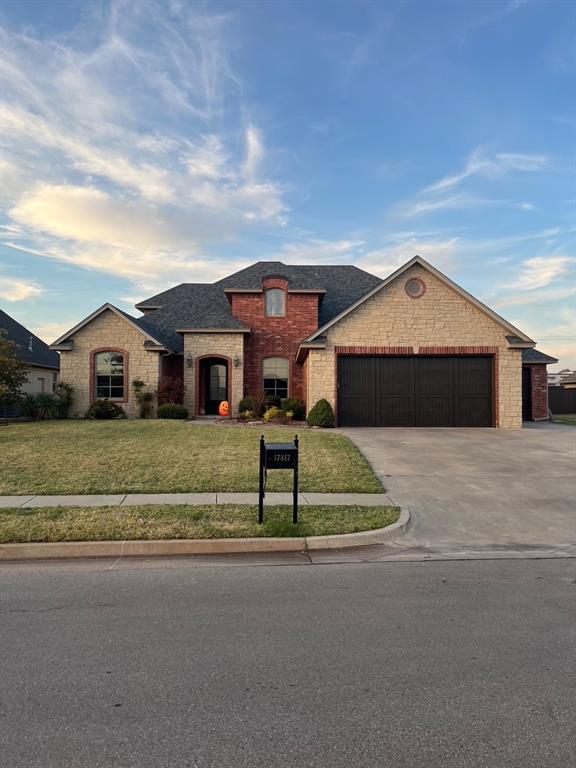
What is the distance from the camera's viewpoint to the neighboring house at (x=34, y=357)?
3014 centimetres

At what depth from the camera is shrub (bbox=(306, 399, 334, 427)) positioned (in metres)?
18.6

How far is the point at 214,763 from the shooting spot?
2.70 meters

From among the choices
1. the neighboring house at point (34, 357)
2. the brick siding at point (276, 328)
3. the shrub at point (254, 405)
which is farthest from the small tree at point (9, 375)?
the brick siding at point (276, 328)

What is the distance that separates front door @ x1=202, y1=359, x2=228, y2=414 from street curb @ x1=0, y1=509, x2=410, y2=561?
17.9 m

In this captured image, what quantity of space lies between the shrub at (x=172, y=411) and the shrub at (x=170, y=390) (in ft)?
2.16

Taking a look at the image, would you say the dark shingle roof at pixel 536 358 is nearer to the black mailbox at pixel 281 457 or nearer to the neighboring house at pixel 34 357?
the black mailbox at pixel 281 457

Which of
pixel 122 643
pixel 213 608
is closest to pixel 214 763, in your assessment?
pixel 122 643

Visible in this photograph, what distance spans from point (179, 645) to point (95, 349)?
20.6 metres

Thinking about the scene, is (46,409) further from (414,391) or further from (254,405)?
(414,391)

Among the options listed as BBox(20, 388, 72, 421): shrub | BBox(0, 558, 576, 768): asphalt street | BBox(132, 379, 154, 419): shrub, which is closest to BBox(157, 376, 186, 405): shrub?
BBox(132, 379, 154, 419): shrub

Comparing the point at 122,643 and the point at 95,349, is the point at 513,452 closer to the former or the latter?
the point at 122,643

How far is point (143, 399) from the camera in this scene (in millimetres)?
22031

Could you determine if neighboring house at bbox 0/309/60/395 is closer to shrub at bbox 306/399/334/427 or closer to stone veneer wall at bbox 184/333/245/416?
stone veneer wall at bbox 184/333/245/416

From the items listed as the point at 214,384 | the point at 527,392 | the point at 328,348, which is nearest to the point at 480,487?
the point at 328,348
